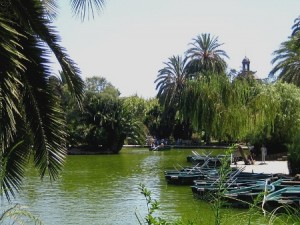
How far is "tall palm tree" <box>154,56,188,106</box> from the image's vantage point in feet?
200

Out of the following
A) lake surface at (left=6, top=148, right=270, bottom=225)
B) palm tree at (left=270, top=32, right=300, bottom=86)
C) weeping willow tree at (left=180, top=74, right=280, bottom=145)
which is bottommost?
lake surface at (left=6, top=148, right=270, bottom=225)

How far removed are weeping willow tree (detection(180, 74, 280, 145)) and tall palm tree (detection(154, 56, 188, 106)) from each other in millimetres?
31698

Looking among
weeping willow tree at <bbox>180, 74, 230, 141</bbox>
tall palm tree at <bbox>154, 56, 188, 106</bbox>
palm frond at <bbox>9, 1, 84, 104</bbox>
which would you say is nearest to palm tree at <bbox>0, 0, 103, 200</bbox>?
palm frond at <bbox>9, 1, 84, 104</bbox>

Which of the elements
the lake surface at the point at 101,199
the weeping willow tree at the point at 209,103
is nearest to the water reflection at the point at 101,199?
the lake surface at the point at 101,199

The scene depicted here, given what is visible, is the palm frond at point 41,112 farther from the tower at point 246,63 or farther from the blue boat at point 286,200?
the tower at point 246,63

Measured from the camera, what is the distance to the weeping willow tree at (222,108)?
27.5m

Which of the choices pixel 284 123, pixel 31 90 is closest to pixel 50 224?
pixel 31 90

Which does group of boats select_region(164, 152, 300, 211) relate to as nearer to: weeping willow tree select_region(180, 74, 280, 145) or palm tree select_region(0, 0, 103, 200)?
palm tree select_region(0, 0, 103, 200)

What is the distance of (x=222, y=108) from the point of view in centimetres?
2745

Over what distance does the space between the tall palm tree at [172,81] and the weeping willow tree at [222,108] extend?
31.7m

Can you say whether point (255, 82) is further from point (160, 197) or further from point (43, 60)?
point (43, 60)

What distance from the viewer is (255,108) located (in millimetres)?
29047

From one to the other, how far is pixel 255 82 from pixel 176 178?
1483 centimetres

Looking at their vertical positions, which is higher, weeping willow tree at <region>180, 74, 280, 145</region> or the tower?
the tower
